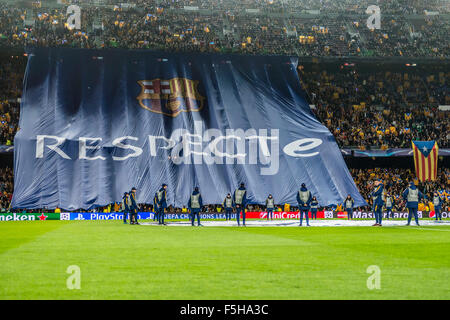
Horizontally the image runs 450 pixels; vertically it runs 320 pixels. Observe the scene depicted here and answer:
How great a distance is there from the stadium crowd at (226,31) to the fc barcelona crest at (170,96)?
662cm

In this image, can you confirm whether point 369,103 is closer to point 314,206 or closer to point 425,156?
point 425,156

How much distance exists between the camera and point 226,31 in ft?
216

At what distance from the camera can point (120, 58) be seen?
5575 cm

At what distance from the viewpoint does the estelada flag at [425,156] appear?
1970 inches

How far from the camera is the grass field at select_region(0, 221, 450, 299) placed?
889 centimetres

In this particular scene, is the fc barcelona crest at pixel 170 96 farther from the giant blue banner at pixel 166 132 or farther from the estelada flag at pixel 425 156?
the estelada flag at pixel 425 156

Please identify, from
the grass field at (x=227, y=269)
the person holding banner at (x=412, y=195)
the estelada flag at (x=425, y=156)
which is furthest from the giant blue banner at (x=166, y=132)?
the grass field at (x=227, y=269)

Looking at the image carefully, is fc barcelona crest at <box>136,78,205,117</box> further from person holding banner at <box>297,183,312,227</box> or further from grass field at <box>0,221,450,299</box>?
grass field at <box>0,221,450,299</box>

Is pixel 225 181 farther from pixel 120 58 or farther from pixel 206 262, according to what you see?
pixel 206 262

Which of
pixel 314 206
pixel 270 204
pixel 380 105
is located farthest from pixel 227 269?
pixel 380 105

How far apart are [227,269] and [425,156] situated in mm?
42153

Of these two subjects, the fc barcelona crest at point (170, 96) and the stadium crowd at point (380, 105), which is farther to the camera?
the stadium crowd at point (380, 105)

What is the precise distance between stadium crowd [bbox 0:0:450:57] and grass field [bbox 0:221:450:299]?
45.4 meters

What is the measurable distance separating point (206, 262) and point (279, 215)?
35544 mm
